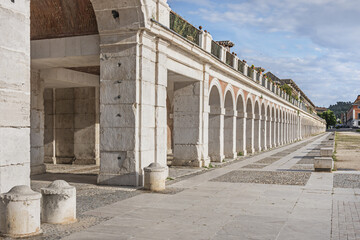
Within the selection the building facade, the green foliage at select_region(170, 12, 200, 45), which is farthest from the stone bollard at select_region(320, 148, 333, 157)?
the green foliage at select_region(170, 12, 200, 45)

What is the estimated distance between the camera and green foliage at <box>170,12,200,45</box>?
12.6m

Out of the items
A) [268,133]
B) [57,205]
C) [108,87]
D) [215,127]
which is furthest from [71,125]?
[268,133]

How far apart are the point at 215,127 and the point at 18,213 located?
13183mm

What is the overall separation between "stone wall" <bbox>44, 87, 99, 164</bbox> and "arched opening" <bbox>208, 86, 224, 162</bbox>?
5.18 m

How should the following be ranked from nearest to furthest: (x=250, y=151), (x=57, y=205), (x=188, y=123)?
(x=57, y=205), (x=188, y=123), (x=250, y=151)

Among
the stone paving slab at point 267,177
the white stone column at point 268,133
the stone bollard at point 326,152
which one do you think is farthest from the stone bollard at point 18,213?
the white stone column at point 268,133

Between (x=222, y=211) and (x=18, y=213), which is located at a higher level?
(x=18, y=213)

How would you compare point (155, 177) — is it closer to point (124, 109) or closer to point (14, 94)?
point (124, 109)

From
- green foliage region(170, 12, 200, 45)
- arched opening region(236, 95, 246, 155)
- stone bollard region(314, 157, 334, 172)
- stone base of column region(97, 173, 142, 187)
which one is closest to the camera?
stone base of column region(97, 173, 142, 187)

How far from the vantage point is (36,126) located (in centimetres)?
1308

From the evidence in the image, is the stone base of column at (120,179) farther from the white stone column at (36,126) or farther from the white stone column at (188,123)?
A: the white stone column at (188,123)

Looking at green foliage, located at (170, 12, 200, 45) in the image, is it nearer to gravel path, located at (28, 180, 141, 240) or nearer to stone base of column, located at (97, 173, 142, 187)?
stone base of column, located at (97, 173, 142, 187)

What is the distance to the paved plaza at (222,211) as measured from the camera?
563 cm

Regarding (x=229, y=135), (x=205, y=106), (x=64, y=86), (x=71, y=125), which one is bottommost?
(x=229, y=135)
